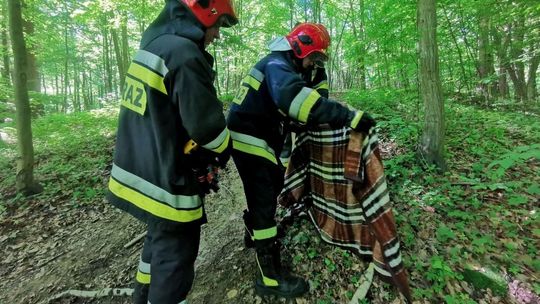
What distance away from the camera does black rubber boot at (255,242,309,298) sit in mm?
2701

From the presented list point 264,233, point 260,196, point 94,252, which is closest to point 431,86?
point 260,196

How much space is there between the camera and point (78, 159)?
22.0 feet

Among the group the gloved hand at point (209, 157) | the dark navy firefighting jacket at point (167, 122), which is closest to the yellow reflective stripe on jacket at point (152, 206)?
the dark navy firefighting jacket at point (167, 122)

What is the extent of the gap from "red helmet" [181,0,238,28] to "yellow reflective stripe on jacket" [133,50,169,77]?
0.43m

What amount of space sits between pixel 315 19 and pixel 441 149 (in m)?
14.7

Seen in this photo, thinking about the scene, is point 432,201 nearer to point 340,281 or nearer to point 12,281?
point 340,281

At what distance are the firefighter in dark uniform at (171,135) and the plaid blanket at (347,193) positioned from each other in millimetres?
1114

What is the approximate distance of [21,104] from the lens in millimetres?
5348

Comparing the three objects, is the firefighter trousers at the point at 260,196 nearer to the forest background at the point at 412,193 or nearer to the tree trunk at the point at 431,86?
the forest background at the point at 412,193

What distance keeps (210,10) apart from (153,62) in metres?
0.56

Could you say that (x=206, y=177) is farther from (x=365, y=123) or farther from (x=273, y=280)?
(x=365, y=123)

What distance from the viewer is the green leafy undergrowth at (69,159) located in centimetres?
552

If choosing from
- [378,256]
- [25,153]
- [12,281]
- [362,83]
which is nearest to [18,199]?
[25,153]

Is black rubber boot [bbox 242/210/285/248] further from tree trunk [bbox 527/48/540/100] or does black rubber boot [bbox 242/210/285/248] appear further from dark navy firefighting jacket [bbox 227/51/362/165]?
tree trunk [bbox 527/48/540/100]
